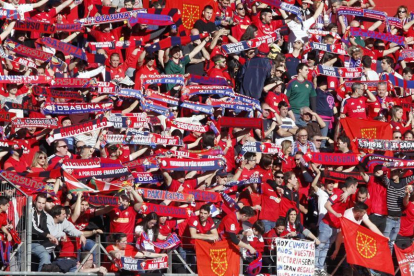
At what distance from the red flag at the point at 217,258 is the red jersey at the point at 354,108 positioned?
5.18m

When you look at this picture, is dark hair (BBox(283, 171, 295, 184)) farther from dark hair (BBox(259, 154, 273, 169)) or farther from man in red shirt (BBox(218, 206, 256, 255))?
man in red shirt (BBox(218, 206, 256, 255))

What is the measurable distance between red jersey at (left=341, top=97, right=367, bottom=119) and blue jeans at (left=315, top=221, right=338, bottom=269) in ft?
12.1

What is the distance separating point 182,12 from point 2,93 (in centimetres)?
475

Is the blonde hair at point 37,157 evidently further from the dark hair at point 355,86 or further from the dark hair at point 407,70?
the dark hair at point 407,70

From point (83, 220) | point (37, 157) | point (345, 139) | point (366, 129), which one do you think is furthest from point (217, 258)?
point (366, 129)

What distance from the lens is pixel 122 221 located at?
19.9m

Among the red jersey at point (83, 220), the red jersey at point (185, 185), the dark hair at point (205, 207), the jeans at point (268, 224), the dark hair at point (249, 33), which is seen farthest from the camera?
the dark hair at point (249, 33)

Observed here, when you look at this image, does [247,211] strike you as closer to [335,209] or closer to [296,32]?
[335,209]

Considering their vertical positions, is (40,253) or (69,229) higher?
(69,229)

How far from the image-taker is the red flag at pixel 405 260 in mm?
20281

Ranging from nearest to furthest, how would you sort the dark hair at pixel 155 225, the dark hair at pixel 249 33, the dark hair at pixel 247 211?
1. the dark hair at pixel 155 225
2. the dark hair at pixel 247 211
3. the dark hair at pixel 249 33

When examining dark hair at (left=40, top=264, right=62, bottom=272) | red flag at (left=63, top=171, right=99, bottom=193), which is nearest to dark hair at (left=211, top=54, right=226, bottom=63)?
red flag at (left=63, top=171, right=99, bottom=193)

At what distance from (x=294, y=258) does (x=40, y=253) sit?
12.8ft

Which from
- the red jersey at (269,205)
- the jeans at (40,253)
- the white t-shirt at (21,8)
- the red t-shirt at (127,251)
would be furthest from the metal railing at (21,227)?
the white t-shirt at (21,8)
